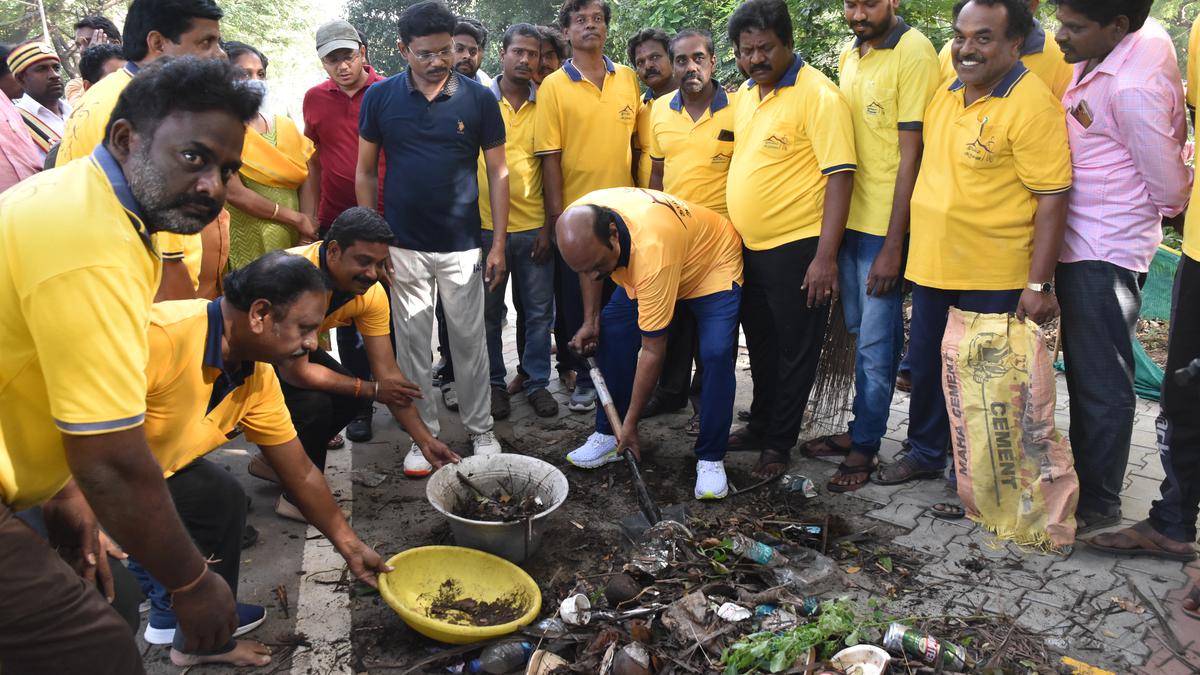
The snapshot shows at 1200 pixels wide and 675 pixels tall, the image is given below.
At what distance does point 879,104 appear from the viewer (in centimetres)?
406

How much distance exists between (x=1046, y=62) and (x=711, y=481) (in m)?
2.69

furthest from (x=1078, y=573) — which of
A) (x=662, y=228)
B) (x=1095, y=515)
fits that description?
(x=662, y=228)

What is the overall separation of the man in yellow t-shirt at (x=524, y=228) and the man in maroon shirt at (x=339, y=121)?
89 cm

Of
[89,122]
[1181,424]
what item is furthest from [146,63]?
[1181,424]

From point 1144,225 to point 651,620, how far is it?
2.75m

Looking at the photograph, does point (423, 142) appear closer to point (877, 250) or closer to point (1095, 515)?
point (877, 250)

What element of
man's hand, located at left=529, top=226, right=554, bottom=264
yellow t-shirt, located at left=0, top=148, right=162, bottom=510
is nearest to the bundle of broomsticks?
man's hand, located at left=529, top=226, right=554, bottom=264

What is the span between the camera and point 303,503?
9.79 ft

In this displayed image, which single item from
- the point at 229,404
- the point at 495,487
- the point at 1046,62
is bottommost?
the point at 495,487

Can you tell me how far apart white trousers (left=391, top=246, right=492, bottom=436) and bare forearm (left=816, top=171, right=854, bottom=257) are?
2.03m

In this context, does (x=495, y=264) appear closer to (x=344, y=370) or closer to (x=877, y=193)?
(x=344, y=370)

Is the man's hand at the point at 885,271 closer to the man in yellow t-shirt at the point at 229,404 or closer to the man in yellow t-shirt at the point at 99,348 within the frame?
the man in yellow t-shirt at the point at 229,404

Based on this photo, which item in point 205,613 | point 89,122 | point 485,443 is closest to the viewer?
point 205,613

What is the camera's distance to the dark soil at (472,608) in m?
3.19
